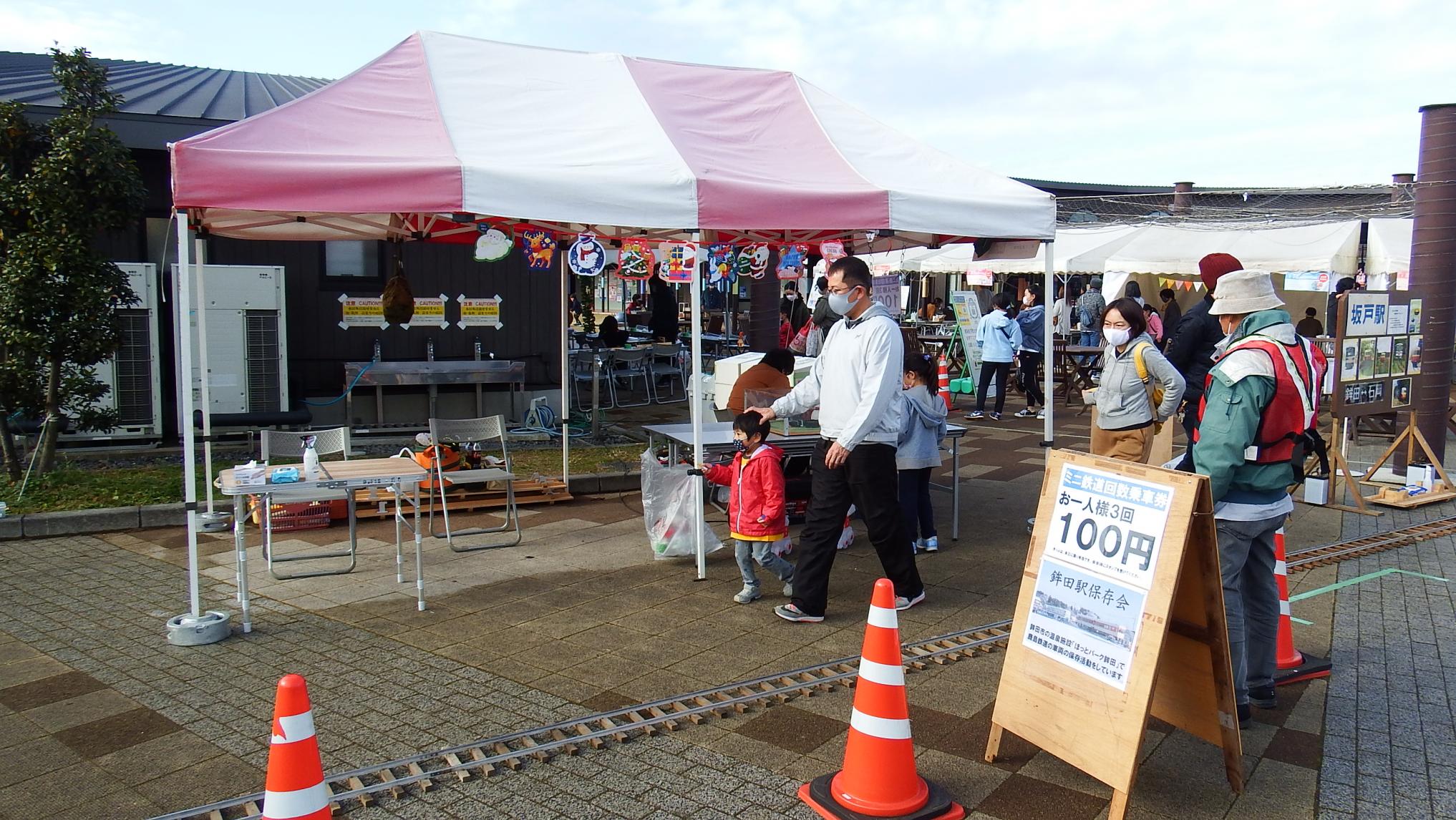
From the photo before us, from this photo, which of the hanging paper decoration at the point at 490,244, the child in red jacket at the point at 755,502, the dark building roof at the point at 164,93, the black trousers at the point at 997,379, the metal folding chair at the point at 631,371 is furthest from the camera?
the black trousers at the point at 997,379

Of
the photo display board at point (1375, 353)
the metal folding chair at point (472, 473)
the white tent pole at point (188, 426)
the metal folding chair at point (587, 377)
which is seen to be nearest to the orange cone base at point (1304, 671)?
the photo display board at point (1375, 353)

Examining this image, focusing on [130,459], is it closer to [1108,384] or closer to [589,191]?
[589,191]

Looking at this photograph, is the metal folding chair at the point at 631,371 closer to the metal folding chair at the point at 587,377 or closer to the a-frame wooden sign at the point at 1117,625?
the metal folding chair at the point at 587,377

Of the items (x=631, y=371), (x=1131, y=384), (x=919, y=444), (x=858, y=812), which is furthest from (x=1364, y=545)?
(x=631, y=371)

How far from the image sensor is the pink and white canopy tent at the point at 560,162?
5281 millimetres

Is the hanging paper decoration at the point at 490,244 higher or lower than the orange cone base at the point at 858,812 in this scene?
higher

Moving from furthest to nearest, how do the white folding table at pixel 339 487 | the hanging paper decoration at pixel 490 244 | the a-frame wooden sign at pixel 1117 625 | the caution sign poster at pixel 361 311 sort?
the caution sign poster at pixel 361 311 < the hanging paper decoration at pixel 490 244 < the white folding table at pixel 339 487 < the a-frame wooden sign at pixel 1117 625

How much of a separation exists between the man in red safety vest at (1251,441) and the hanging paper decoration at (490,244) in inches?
196

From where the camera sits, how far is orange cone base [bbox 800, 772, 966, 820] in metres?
3.44

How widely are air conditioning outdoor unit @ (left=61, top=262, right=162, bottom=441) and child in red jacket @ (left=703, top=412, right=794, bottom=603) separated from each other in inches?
302

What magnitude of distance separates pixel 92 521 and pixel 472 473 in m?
3.01

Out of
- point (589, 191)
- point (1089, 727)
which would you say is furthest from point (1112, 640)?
point (589, 191)

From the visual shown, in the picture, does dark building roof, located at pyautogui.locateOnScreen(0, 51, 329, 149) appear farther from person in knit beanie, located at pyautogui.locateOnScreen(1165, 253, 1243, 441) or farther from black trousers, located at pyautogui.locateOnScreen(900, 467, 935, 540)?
person in knit beanie, located at pyautogui.locateOnScreen(1165, 253, 1243, 441)

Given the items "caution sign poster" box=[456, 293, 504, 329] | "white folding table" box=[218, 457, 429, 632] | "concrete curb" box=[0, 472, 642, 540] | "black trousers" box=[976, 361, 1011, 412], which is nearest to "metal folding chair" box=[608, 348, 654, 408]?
"caution sign poster" box=[456, 293, 504, 329]
